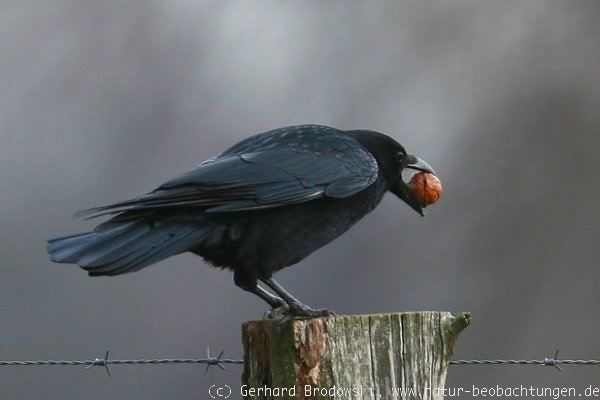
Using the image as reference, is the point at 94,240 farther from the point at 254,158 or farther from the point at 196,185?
the point at 254,158

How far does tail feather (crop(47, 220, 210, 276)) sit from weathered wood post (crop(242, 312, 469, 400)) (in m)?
0.66

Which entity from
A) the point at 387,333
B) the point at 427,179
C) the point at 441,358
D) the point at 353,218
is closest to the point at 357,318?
the point at 387,333

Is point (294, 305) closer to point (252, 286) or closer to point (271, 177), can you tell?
point (252, 286)

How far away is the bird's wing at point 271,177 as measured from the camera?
3529 mm

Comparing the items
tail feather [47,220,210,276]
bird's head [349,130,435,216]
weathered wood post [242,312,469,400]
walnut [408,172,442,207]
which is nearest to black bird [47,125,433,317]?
tail feather [47,220,210,276]

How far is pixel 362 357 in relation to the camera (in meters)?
2.89

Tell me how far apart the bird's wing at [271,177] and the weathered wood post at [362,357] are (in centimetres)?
76

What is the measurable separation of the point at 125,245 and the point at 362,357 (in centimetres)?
100

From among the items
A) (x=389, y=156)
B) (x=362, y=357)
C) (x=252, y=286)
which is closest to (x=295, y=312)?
(x=252, y=286)

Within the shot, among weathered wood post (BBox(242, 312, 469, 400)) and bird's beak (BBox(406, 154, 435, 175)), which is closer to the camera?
weathered wood post (BBox(242, 312, 469, 400))

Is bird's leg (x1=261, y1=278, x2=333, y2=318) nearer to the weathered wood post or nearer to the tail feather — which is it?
the tail feather

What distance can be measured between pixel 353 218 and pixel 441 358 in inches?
48.5

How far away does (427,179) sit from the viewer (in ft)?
15.7

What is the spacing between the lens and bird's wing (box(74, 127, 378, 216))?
353cm
